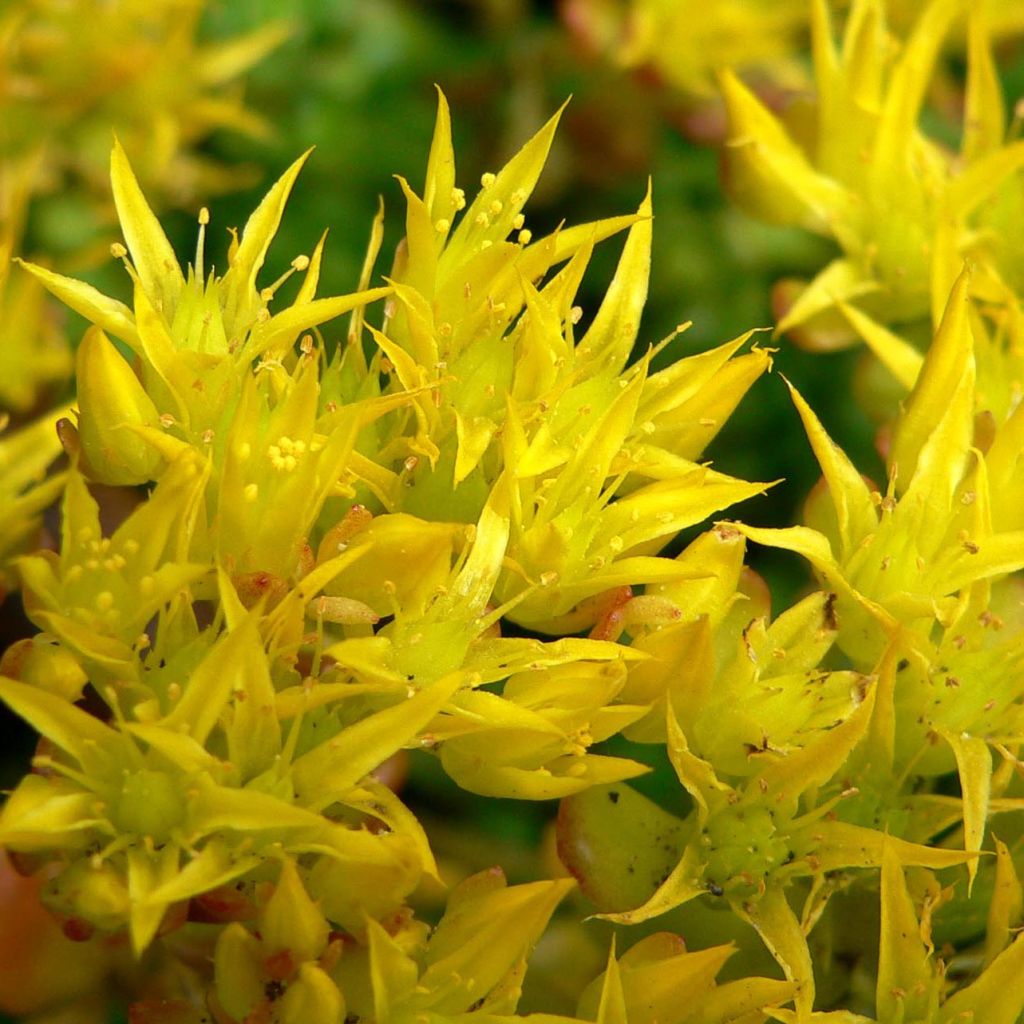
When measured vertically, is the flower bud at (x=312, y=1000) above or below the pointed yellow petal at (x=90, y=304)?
below

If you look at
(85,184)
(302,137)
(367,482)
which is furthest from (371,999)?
(302,137)

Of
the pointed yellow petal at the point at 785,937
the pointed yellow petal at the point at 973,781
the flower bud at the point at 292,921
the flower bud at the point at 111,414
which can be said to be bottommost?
the flower bud at the point at 292,921

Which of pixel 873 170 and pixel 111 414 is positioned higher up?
pixel 873 170

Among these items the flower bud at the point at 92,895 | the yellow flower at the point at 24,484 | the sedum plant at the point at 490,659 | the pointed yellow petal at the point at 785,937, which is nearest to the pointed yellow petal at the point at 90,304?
the sedum plant at the point at 490,659

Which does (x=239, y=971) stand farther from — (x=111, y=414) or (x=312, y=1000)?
(x=111, y=414)

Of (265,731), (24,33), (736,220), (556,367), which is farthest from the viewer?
(736,220)

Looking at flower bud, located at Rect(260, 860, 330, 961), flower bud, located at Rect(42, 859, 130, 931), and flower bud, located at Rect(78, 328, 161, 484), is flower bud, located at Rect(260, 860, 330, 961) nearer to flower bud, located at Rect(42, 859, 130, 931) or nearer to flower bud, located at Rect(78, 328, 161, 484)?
flower bud, located at Rect(42, 859, 130, 931)

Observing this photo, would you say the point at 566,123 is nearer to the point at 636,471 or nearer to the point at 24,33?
the point at 24,33

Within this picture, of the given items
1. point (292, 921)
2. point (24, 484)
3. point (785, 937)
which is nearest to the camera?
point (292, 921)

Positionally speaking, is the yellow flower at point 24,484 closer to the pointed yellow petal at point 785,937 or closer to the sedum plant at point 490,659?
the sedum plant at point 490,659

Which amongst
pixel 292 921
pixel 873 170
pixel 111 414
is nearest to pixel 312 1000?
pixel 292 921

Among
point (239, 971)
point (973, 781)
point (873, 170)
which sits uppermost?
point (873, 170)
